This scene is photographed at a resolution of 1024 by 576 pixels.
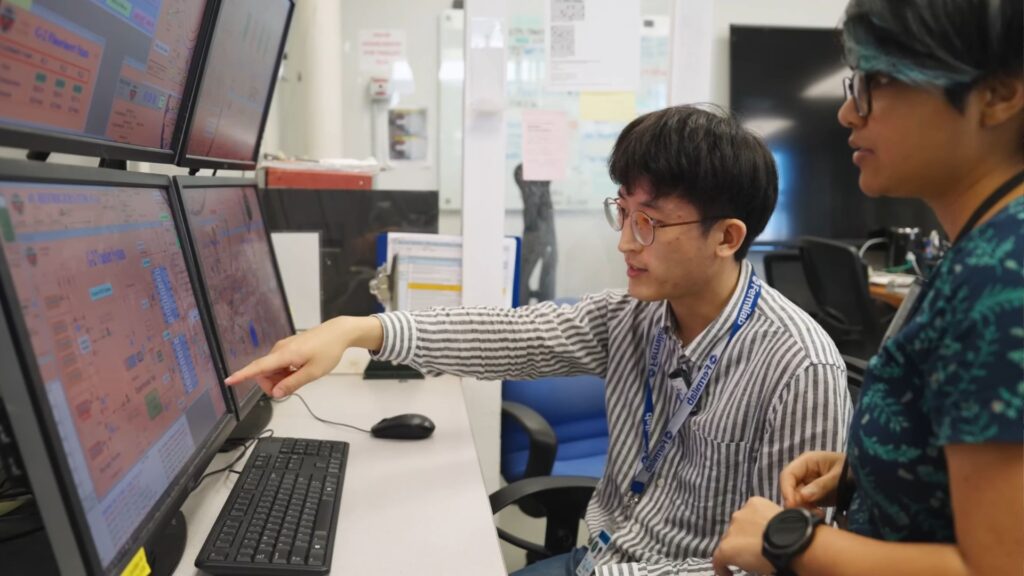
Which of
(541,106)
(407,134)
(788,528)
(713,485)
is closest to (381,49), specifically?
(407,134)

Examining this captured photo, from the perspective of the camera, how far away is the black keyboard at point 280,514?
79 cm

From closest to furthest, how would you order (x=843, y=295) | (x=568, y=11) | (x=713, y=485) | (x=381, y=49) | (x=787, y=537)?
(x=787, y=537) < (x=713, y=485) < (x=568, y=11) < (x=843, y=295) < (x=381, y=49)

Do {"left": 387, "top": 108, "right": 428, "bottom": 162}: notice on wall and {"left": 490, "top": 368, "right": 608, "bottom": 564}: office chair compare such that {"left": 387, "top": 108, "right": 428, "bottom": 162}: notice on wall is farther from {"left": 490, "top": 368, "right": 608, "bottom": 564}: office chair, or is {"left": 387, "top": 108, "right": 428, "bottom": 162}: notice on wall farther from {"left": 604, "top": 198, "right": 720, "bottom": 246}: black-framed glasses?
{"left": 604, "top": 198, "right": 720, "bottom": 246}: black-framed glasses

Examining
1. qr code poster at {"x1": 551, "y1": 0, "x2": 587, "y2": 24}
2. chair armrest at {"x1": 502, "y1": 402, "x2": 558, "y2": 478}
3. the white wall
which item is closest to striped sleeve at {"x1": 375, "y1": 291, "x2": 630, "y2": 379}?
chair armrest at {"x1": 502, "y1": 402, "x2": 558, "y2": 478}

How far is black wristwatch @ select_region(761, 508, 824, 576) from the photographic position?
639 mm

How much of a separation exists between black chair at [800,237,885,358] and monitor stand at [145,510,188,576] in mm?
2576

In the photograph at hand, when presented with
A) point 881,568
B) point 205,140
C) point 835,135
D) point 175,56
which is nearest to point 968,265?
point 881,568

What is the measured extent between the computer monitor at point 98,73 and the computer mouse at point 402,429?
60 cm

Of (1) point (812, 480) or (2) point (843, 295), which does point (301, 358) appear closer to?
(1) point (812, 480)

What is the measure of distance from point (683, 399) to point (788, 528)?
409 millimetres

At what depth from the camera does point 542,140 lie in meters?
1.95

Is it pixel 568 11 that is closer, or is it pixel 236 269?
pixel 236 269

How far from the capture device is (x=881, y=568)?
58cm

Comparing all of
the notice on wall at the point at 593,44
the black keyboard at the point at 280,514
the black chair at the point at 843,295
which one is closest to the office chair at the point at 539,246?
the notice on wall at the point at 593,44
